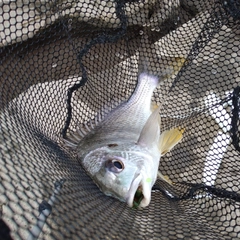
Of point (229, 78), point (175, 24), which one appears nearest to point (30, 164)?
point (229, 78)

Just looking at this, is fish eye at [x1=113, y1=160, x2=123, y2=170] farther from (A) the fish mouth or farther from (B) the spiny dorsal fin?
(B) the spiny dorsal fin

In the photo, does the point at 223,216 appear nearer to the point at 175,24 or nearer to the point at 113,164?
the point at 113,164

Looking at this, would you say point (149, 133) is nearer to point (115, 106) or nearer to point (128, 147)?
point (128, 147)

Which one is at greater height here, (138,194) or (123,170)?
(123,170)

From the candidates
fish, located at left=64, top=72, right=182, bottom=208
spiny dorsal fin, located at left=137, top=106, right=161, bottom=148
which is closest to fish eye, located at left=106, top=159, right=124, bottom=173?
fish, located at left=64, top=72, right=182, bottom=208

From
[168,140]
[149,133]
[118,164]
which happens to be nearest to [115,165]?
[118,164]

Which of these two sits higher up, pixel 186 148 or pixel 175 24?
pixel 175 24

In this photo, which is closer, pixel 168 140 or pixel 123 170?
pixel 123 170
